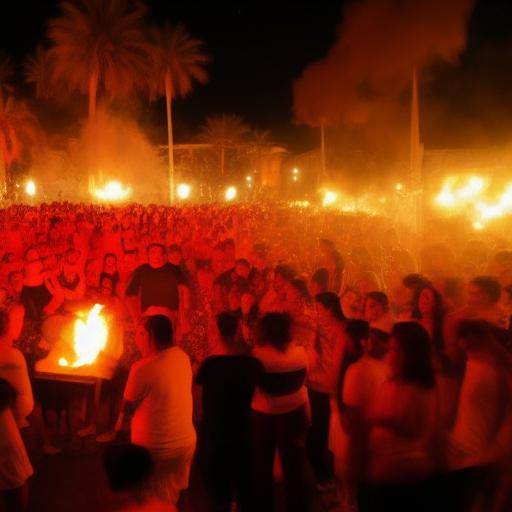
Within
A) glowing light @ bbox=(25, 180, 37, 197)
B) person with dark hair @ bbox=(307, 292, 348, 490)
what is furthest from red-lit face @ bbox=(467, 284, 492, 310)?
glowing light @ bbox=(25, 180, 37, 197)

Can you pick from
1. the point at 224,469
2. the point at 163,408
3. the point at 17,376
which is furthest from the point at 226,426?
the point at 17,376

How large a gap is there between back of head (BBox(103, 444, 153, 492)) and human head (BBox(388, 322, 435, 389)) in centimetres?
140

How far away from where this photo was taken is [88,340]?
4.71 m

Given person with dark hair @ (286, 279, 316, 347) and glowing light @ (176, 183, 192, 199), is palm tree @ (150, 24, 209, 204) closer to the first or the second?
glowing light @ (176, 183, 192, 199)

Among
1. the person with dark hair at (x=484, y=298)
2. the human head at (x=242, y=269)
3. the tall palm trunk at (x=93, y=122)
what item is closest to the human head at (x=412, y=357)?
the person with dark hair at (x=484, y=298)

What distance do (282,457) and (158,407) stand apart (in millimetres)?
1136

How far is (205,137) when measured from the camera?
49219 mm

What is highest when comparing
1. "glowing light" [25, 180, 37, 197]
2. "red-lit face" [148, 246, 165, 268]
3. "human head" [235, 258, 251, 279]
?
"glowing light" [25, 180, 37, 197]

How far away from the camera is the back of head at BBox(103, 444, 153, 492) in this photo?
2.71m

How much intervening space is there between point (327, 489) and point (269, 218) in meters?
9.94

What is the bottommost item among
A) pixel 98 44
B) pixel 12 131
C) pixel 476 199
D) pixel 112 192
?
pixel 476 199

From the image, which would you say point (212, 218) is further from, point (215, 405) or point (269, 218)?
point (215, 405)

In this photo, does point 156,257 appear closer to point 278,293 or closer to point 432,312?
point 278,293

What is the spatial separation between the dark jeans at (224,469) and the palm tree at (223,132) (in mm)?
45231
